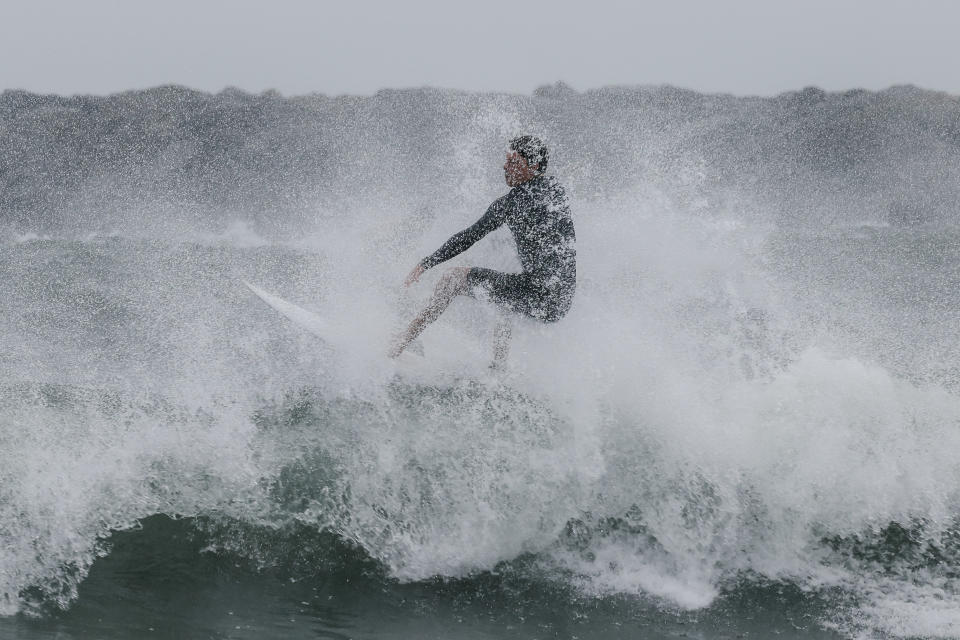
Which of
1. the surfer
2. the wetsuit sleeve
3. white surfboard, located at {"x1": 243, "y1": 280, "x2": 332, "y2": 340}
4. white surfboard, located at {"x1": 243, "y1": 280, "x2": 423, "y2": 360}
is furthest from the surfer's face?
white surfboard, located at {"x1": 243, "y1": 280, "x2": 332, "y2": 340}

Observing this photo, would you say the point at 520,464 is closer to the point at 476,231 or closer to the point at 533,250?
the point at 533,250

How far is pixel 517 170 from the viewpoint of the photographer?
5.79 meters

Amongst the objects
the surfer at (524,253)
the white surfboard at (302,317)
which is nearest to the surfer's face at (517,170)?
the surfer at (524,253)

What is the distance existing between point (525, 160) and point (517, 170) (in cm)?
→ 8

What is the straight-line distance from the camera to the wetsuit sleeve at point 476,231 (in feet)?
19.2

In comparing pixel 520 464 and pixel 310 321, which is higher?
pixel 310 321

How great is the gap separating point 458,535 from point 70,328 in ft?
35.4

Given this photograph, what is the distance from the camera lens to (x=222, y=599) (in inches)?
199

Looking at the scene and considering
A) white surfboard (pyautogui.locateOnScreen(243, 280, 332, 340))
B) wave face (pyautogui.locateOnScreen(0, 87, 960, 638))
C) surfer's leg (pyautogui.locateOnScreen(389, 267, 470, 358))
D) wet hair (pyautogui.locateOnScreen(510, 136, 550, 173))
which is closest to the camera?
wave face (pyautogui.locateOnScreen(0, 87, 960, 638))

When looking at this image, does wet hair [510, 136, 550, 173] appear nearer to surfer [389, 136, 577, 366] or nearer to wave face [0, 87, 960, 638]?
surfer [389, 136, 577, 366]

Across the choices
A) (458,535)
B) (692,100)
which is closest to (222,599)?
(458,535)

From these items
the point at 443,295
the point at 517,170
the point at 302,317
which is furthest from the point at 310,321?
the point at 517,170

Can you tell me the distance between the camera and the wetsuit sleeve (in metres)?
5.85

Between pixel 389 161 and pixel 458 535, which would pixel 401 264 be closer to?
pixel 458 535
